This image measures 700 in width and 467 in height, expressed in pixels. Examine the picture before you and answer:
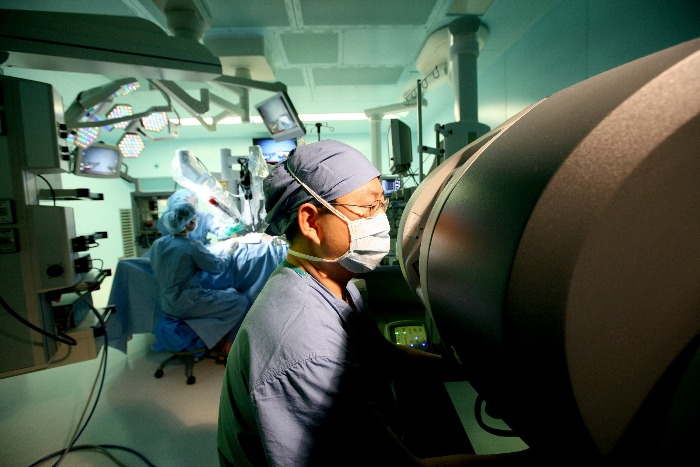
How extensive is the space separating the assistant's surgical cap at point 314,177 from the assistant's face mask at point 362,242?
0.07 ft

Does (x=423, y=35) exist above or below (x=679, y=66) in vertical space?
above

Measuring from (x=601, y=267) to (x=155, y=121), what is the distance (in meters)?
3.44

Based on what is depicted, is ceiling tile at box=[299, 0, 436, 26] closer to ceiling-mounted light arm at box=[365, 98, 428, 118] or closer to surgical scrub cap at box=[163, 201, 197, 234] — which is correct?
ceiling-mounted light arm at box=[365, 98, 428, 118]

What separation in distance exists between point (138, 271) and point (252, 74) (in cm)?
211

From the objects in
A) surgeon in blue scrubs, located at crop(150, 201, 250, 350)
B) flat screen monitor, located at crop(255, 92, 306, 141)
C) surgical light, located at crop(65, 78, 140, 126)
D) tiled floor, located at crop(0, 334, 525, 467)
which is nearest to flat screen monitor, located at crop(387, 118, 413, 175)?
flat screen monitor, located at crop(255, 92, 306, 141)

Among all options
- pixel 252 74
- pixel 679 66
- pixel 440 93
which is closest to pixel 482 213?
pixel 679 66

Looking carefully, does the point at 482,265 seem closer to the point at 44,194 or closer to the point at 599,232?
the point at 599,232

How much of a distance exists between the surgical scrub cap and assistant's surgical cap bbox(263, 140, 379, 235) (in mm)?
1818

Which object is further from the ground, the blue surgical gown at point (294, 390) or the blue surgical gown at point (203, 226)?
the blue surgical gown at point (203, 226)

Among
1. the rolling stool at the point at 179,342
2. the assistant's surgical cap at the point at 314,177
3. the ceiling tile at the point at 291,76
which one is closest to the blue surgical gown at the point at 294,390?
the assistant's surgical cap at the point at 314,177

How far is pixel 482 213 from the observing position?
0.29 m

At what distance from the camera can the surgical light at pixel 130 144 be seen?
2896mm

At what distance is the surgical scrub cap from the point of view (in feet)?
7.63

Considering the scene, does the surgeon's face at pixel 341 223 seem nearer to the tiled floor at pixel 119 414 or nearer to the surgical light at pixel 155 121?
the tiled floor at pixel 119 414
